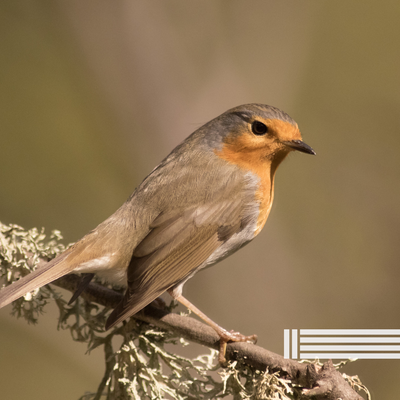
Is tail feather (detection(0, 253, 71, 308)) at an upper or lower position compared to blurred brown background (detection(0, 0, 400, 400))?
lower

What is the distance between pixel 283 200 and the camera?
3678mm

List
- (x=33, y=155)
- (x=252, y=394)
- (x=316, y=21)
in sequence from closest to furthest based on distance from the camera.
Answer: (x=252, y=394) < (x=316, y=21) < (x=33, y=155)

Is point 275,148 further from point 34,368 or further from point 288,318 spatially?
point 34,368

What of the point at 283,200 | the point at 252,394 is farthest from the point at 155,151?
the point at 252,394

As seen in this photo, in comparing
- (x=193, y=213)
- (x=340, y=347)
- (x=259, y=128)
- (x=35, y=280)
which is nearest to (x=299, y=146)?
(x=259, y=128)

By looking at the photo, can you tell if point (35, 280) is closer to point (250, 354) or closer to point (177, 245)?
point (177, 245)

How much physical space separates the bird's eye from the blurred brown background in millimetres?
873

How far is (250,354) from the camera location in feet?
6.33

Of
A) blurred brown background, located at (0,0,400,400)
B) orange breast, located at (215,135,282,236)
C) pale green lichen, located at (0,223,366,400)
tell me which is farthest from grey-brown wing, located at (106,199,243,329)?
blurred brown background, located at (0,0,400,400)

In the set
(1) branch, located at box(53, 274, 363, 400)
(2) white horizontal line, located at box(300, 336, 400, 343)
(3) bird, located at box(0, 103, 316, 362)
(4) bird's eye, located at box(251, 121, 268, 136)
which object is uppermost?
(4) bird's eye, located at box(251, 121, 268, 136)

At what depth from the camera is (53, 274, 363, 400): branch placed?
1.56 metres

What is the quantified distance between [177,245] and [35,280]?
642mm

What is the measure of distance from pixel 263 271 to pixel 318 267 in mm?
483

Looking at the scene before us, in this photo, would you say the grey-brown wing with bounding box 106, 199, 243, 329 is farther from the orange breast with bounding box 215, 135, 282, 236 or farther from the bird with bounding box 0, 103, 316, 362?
the orange breast with bounding box 215, 135, 282, 236
